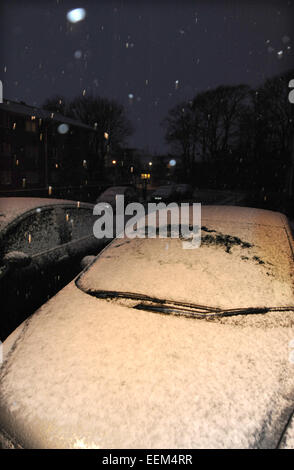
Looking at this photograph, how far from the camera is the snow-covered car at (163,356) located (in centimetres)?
106

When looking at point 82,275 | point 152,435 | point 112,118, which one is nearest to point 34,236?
point 82,275

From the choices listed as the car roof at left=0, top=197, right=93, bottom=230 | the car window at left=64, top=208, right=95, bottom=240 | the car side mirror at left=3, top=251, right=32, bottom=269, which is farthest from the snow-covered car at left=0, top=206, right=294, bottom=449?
the car window at left=64, top=208, right=95, bottom=240

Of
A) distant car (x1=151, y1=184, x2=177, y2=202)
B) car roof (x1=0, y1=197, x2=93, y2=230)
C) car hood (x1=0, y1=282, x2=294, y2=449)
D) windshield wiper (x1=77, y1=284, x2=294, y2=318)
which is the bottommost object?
car hood (x1=0, y1=282, x2=294, y2=449)

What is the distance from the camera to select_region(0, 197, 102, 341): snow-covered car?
9.07ft

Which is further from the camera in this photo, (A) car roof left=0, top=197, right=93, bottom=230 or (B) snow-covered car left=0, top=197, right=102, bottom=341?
(A) car roof left=0, top=197, right=93, bottom=230

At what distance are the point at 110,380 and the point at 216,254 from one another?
1.19 meters

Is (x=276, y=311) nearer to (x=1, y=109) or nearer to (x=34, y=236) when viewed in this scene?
(x=34, y=236)

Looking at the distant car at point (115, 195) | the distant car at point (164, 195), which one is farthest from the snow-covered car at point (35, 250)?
the distant car at point (164, 195)

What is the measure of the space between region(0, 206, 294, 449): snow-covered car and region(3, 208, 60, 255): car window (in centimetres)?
114

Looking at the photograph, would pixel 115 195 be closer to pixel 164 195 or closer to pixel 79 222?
pixel 164 195

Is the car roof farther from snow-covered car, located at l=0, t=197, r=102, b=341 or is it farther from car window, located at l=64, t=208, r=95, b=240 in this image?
car window, located at l=64, t=208, r=95, b=240

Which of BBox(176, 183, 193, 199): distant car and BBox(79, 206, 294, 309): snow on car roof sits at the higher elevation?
BBox(176, 183, 193, 199): distant car

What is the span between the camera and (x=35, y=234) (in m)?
3.21

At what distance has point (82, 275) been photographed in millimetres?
2197
